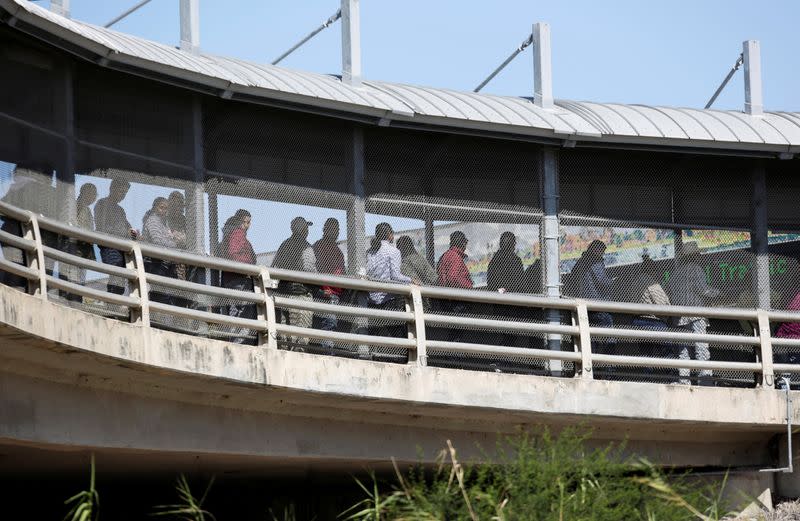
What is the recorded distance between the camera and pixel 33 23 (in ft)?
42.2

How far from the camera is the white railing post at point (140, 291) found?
12172 mm

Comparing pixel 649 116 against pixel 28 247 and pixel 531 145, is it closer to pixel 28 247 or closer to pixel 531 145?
pixel 531 145

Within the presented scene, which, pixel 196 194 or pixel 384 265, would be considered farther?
pixel 384 265

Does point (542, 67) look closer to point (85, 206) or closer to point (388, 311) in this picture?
point (388, 311)

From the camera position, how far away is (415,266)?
15.9 meters

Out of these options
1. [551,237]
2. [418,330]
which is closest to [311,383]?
[418,330]

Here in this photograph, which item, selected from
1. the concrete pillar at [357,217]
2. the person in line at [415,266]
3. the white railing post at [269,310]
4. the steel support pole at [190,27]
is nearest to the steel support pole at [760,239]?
the person in line at [415,266]

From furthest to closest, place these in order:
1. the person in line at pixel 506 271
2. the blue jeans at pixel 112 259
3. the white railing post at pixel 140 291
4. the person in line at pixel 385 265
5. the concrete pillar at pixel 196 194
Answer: the person in line at pixel 506 271
the person in line at pixel 385 265
the concrete pillar at pixel 196 194
the blue jeans at pixel 112 259
the white railing post at pixel 140 291

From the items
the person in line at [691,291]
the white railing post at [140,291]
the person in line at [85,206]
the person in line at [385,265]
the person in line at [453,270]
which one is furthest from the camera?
the person in line at [691,291]

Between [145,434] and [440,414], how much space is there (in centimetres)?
317

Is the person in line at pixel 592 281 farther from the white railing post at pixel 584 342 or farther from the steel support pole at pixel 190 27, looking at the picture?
the steel support pole at pixel 190 27

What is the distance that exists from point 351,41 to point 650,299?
447cm

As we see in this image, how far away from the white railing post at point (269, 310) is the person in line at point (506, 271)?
338 cm

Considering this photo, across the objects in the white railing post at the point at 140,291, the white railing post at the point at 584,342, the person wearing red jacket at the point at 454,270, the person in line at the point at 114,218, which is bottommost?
the white railing post at the point at 584,342
